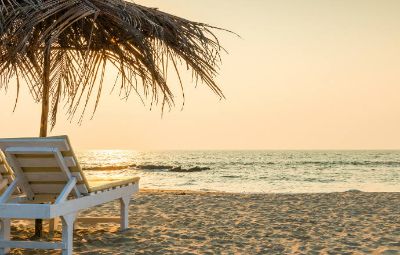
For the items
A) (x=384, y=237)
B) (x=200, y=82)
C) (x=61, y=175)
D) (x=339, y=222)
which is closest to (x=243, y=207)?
(x=339, y=222)

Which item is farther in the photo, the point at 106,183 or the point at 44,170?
the point at 106,183

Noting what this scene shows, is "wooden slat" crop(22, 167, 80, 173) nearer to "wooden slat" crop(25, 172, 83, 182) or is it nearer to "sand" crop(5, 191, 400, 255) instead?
"wooden slat" crop(25, 172, 83, 182)

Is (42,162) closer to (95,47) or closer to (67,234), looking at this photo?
(67,234)

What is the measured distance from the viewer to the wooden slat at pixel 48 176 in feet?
14.3

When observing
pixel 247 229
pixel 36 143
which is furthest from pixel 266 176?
pixel 36 143

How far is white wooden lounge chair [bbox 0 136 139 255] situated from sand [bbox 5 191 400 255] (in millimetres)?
549

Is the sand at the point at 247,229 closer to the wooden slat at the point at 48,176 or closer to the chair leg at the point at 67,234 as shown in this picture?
the chair leg at the point at 67,234

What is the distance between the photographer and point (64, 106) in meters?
5.96

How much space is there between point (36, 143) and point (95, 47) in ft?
5.67

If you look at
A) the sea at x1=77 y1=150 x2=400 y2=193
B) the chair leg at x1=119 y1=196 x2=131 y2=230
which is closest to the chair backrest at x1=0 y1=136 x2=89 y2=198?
the chair leg at x1=119 y1=196 x2=131 y2=230

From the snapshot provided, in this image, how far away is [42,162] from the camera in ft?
14.1

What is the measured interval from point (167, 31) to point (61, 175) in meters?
1.66

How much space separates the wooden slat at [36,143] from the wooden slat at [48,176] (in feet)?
1.03

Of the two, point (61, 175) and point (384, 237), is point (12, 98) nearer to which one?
point (61, 175)
